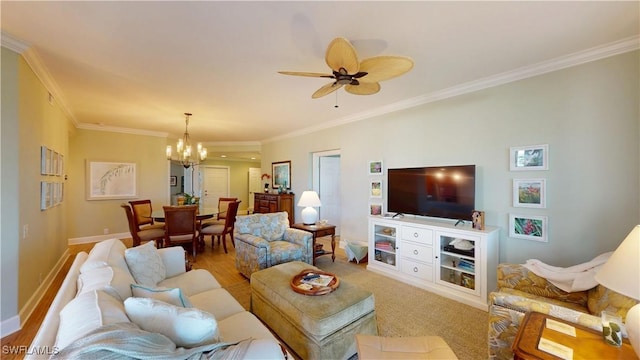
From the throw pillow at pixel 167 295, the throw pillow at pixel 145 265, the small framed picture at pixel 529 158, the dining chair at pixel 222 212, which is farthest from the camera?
the dining chair at pixel 222 212

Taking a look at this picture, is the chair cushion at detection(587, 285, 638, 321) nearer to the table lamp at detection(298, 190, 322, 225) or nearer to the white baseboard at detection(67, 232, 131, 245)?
the table lamp at detection(298, 190, 322, 225)

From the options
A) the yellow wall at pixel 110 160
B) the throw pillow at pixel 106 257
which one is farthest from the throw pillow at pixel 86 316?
the yellow wall at pixel 110 160

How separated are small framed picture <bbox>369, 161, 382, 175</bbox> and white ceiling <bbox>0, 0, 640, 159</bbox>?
3.67 ft

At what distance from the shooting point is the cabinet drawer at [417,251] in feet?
10.3

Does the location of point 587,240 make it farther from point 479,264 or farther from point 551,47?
point 551,47

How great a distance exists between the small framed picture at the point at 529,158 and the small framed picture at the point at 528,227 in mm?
531

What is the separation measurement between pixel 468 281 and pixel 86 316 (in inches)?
127

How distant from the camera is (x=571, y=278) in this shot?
1955mm

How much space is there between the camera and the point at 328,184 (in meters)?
6.00

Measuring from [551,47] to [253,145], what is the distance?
6.68m

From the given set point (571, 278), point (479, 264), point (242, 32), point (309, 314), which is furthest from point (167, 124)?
point (571, 278)

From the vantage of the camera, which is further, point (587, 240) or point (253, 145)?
point (253, 145)

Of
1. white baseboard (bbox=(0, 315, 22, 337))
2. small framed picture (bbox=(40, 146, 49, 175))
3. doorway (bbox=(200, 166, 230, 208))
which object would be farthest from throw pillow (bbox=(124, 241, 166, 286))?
doorway (bbox=(200, 166, 230, 208))

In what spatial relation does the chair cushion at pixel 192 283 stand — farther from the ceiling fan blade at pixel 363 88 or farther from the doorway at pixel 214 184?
the doorway at pixel 214 184
